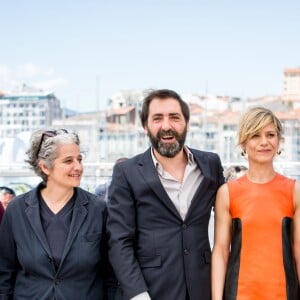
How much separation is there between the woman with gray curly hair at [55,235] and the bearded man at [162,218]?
0.13m

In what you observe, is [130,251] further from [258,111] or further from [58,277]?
[258,111]

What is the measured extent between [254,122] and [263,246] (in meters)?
Answer: 0.48

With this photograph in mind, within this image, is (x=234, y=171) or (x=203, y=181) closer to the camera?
(x=203, y=181)

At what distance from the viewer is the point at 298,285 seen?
6.83 feet

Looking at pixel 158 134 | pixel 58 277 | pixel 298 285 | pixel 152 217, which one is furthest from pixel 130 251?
pixel 298 285

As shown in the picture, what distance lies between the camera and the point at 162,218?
85.8 inches

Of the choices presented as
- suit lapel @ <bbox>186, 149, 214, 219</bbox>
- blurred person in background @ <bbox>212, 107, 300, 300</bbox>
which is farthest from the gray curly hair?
blurred person in background @ <bbox>212, 107, 300, 300</bbox>

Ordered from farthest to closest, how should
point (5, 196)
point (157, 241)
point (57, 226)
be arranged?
point (5, 196) → point (57, 226) → point (157, 241)

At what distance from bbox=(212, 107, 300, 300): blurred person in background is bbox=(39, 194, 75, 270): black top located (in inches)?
24.8

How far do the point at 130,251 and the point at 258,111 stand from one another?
2.50 ft

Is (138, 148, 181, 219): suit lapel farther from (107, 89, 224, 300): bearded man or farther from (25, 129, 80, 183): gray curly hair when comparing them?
(25, 129, 80, 183): gray curly hair

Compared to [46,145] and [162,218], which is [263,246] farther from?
[46,145]

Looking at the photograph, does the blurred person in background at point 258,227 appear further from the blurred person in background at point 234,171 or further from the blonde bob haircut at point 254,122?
the blurred person in background at point 234,171

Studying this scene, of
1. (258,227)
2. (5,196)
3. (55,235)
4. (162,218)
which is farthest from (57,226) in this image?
(5,196)
